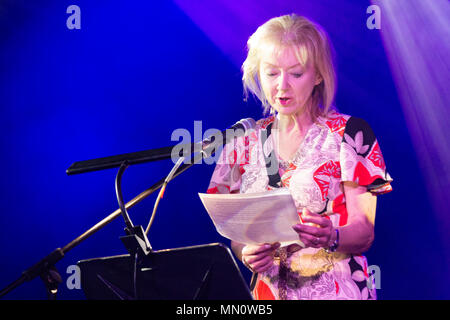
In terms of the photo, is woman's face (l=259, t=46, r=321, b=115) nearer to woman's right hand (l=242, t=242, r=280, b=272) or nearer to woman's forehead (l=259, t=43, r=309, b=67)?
woman's forehead (l=259, t=43, r=309, b=67)

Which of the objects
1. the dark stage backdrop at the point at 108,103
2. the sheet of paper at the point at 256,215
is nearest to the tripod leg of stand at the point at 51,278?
the sheet of paper at the point at 256,215

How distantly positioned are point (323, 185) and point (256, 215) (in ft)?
1.21

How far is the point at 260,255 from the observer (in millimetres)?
1257

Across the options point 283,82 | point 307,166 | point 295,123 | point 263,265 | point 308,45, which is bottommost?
point 263,265

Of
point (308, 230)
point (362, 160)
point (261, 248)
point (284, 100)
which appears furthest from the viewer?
point (284, 100)

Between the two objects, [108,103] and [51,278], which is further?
[108,103]

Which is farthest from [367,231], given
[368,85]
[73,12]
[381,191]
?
[73,12]

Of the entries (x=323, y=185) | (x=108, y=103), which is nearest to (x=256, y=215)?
(x=323, y=185)

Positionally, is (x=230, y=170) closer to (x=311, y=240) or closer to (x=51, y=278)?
(x=311, y=240)

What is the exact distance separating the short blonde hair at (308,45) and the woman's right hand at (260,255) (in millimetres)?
522

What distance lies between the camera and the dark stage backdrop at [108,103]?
7.43 ft

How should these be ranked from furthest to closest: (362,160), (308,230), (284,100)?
(284,100)
(362,160)
(308,230)

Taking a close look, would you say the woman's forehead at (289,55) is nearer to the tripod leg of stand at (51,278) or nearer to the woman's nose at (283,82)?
the woman's nose at (283,82)

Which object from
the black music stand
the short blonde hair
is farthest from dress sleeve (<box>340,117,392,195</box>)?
the black music stand
